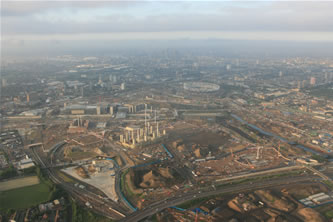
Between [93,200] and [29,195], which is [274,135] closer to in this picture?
[93,200]

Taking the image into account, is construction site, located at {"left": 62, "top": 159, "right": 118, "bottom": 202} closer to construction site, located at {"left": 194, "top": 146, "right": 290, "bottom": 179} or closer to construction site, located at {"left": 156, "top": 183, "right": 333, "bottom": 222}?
construction site, located at {"left": 156, "top": 183, "right": 333, "bottom": 222}

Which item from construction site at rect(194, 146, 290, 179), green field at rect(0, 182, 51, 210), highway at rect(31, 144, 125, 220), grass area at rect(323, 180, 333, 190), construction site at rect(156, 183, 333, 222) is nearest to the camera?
construction site at rect(156, 183, 333, 222)

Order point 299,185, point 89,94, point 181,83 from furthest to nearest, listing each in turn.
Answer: point 181,83 → point 89,94 → point 299,185

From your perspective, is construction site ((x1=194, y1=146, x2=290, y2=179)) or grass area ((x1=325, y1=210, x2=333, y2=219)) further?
construction site ((x1=194, y1=146, x2=290, y2=179))

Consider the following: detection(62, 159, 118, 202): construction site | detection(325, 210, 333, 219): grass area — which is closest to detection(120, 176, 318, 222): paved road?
detection(62, 159, 118, 202): construction site

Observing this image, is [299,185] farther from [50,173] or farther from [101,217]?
[50,173]

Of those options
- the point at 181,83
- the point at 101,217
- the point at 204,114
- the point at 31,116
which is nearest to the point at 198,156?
the point at 101,217
